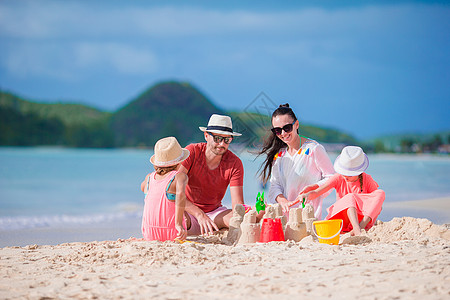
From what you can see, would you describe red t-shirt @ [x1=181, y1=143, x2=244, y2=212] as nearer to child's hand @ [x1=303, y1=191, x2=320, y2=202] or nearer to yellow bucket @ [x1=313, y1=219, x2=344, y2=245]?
child's hand @ [x1=303, y1=191, x2=320, y2=202]

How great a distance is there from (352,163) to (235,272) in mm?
2162

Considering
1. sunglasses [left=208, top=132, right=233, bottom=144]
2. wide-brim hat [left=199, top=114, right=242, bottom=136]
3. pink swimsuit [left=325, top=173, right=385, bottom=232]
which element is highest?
wide-brim hat [left=199, top=114, right=242, bottom=136]

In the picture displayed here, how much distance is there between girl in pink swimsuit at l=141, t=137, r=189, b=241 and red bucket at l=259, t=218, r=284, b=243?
69 centimetres

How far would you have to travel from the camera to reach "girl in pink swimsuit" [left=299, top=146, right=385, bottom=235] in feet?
15.3

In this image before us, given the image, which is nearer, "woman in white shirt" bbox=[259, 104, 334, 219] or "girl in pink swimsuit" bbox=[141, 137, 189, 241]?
"girl in pink swimsuit" bbox=[141, 137, 189, 241]

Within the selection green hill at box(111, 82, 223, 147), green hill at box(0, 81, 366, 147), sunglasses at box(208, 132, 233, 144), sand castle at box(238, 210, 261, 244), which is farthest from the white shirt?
green hill at box(111, 82, 223, 147)

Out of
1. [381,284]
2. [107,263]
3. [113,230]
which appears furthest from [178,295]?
[113,230]

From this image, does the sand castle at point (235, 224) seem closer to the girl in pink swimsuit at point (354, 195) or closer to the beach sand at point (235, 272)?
the beach sand at point (235, 272)

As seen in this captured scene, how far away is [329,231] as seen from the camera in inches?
152

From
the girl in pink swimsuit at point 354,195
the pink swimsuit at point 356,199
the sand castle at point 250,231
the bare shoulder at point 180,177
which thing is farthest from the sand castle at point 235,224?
the pink swimsuit at point 356,199

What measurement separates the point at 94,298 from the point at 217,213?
2.39 metres

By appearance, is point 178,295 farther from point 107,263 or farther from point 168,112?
point 168,112

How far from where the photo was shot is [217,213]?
4.95m

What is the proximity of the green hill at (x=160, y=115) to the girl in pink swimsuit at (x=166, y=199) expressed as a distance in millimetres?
52877
